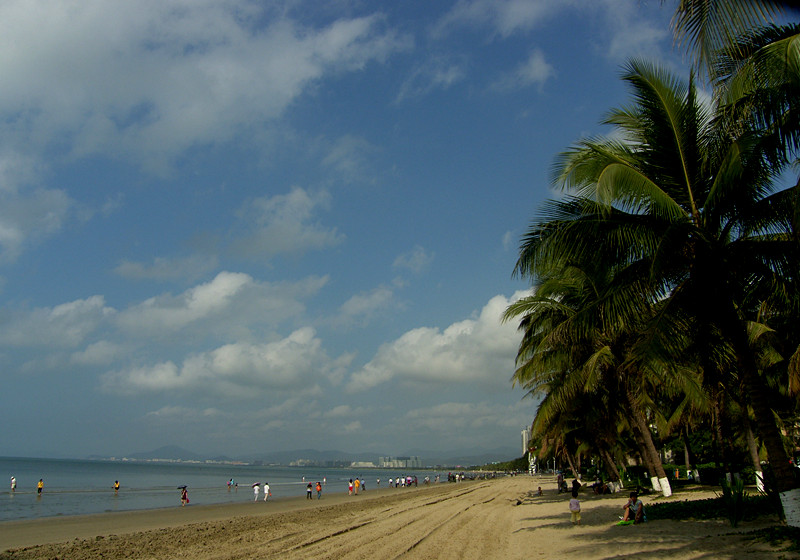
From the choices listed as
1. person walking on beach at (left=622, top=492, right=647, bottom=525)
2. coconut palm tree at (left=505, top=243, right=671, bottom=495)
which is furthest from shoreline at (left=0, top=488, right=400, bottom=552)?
person walking on beach at (left=622, top=492, right=647, bottom=525)

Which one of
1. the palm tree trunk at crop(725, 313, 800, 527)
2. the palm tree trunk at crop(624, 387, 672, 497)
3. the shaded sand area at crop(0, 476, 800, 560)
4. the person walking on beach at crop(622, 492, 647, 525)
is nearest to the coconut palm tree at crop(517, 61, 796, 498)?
the palm tree trunk at crop(725, 313, 800, 527)

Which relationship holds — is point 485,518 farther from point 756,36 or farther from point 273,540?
point 756,36

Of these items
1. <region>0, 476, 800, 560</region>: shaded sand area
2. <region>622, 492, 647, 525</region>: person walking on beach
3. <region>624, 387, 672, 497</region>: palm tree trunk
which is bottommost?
<region>0, 476, 800, 560</region>: shaded sand area

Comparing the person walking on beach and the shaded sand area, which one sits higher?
the person walking on beach

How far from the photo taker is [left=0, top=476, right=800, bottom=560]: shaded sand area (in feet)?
32.4

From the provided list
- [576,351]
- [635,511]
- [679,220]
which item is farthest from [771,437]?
[576,351]

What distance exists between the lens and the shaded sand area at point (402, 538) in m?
9.88

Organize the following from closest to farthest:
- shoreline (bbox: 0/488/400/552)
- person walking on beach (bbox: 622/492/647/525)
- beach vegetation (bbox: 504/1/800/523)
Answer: beach vegetation (bbox: 504/1/800/523) < person walking on beach (bbox: 622/492/647/525) < shoreline (bbox: 0/488/400/552)

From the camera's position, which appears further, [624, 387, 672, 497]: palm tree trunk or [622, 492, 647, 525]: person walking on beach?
[624, 387, 672, 497]: palm tree trunk

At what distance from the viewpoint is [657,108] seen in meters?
8.84

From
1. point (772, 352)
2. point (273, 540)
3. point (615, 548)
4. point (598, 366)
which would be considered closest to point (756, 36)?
point (615, 548)

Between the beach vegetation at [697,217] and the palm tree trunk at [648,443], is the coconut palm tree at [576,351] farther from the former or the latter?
the beach vegetation at [697,217]

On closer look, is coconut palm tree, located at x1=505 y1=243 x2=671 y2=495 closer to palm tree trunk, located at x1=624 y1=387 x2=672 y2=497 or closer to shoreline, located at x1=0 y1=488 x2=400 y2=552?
palm tree trunk, located at x1=624 y1=387 x2=672 y2=497

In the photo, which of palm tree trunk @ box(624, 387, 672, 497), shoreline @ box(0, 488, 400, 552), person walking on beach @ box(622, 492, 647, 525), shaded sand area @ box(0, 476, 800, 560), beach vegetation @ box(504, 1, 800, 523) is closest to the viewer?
beach vegetation @ box(504, 1, 800, 523)
